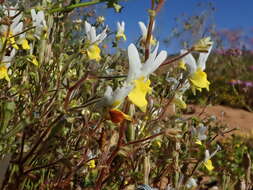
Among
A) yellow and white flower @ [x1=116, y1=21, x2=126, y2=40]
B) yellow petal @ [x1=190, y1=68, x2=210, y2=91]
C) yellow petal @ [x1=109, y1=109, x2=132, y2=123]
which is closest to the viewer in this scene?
yellow petal @ [x1=109, y1=109, x2=132, y2=123]

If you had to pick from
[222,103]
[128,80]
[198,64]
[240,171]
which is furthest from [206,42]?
[222,103]

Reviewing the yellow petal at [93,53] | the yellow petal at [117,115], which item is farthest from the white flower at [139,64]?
the yellow petal at [93,53]

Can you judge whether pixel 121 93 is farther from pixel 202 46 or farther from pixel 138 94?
pixel 202 46

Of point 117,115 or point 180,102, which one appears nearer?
point 117,115

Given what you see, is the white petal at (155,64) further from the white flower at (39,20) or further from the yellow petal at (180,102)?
the white flower at (39,20)

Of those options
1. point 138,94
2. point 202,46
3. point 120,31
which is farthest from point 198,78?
point 120,31

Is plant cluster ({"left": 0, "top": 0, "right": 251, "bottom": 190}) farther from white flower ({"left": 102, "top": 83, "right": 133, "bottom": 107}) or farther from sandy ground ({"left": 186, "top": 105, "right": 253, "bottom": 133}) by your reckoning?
sandy ground ({"left": 186, "top": 105, "right": 253, "bottom": 133})

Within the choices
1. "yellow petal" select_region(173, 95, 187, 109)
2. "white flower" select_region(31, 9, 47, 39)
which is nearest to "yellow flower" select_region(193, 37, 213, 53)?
"yellow petal" select_region(173, 95, 187, 109)

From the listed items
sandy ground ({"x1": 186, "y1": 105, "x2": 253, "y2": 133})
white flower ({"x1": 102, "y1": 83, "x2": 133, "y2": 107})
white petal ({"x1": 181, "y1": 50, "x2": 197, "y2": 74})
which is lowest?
sandy ground ({"x1": 186, "y1": 105, "x2": 253, "y2": 133})

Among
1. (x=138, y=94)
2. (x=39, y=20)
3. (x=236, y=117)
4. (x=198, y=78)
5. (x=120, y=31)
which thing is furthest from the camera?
(x=236, y=117)
